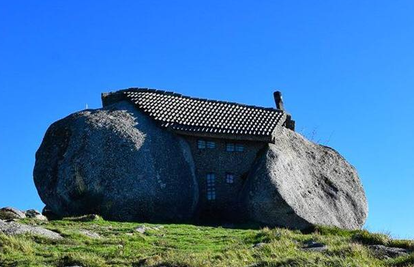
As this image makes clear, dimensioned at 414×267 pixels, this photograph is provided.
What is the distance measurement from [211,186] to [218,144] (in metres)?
2.88

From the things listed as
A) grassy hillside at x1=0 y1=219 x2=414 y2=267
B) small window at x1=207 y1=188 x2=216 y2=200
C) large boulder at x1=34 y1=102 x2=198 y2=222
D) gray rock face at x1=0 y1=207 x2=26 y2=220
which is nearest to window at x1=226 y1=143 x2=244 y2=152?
large boulder at x1=34 y1=102 x2=198 y2=222

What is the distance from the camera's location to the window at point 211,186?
43.4 meters

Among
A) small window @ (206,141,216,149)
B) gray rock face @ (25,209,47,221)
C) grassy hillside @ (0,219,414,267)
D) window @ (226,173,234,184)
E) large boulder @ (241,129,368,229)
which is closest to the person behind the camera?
grassy hillside @ (0,219,414,267)

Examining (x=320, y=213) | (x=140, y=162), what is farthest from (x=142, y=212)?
(x=320, y=213)

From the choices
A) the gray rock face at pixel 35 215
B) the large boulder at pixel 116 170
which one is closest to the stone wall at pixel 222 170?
the large boulder at pixel 116 170

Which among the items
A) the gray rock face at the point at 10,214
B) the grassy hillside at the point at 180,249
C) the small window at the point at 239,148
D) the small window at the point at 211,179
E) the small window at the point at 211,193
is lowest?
the grassy hillside at the point at 180,249

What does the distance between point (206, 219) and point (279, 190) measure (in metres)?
5.19

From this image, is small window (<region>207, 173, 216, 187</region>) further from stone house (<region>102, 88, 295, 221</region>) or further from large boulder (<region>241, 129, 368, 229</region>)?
large boulder (<region>241, 129, 368, 229</region>)

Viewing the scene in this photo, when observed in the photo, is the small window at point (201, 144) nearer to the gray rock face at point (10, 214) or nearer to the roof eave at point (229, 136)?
the roof eave at point (229, 136)

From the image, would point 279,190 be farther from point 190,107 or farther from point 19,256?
point 19,256

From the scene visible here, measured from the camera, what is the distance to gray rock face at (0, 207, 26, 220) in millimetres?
36469

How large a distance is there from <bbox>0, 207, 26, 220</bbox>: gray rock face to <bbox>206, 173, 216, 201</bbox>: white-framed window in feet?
39.6

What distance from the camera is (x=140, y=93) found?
1870 inches

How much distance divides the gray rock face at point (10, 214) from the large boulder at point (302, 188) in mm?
13666
